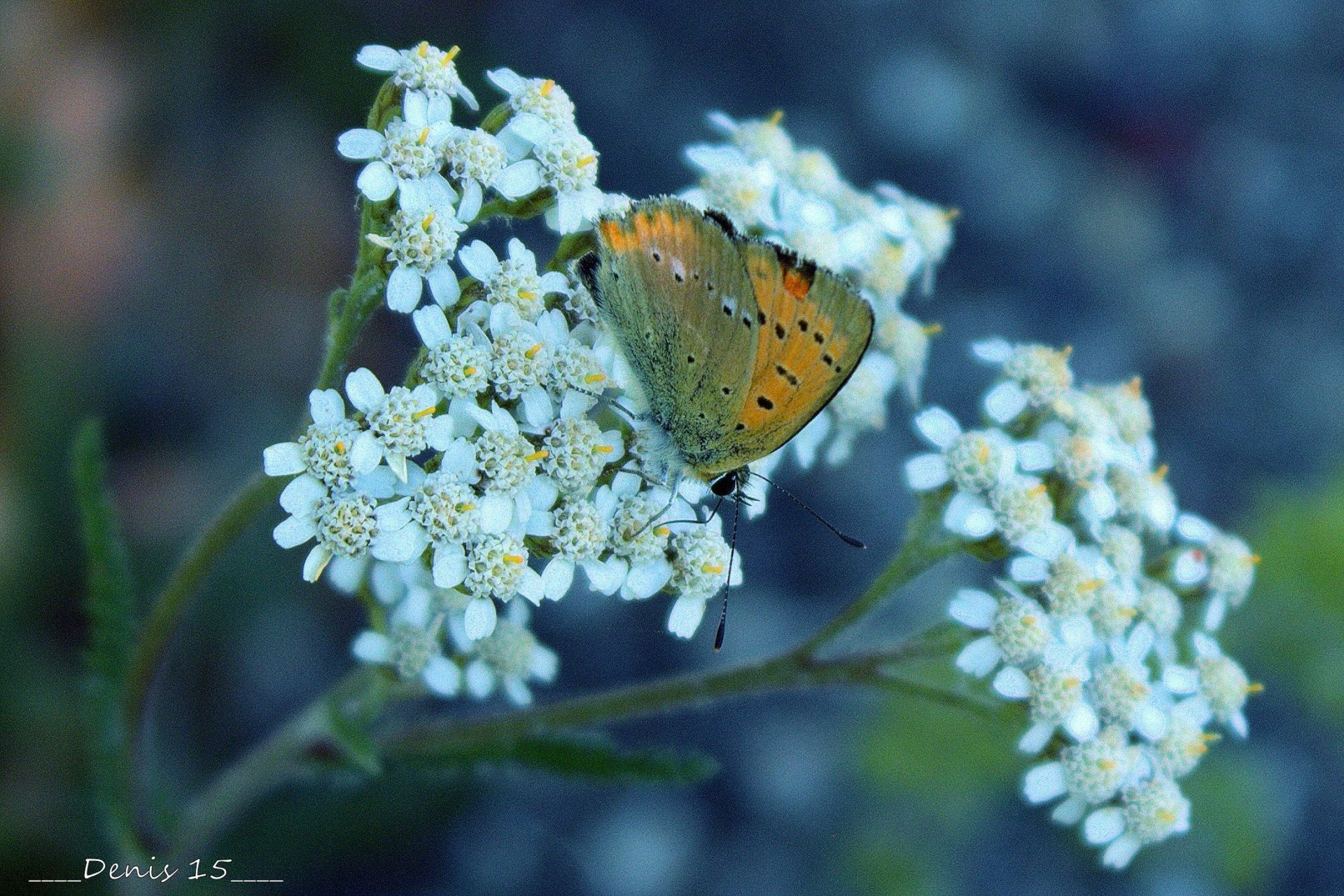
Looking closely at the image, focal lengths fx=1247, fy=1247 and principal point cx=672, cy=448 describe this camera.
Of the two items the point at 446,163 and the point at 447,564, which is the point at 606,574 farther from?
the point at 446,163

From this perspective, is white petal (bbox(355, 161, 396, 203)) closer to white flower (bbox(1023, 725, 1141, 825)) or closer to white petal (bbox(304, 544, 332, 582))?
white petal (bbox(304, 544, 332, 582))

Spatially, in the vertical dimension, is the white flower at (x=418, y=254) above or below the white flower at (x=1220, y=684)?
above

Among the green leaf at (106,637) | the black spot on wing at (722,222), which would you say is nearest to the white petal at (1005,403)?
the black spot on wing at (722,222)

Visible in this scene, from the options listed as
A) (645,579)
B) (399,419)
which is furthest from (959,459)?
(399,419)

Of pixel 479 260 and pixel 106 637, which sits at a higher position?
pixel 479 260

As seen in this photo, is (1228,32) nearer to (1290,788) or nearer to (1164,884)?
(1290,788)

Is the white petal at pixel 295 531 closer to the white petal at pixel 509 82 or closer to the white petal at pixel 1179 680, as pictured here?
the white petal at pixel 509 82
